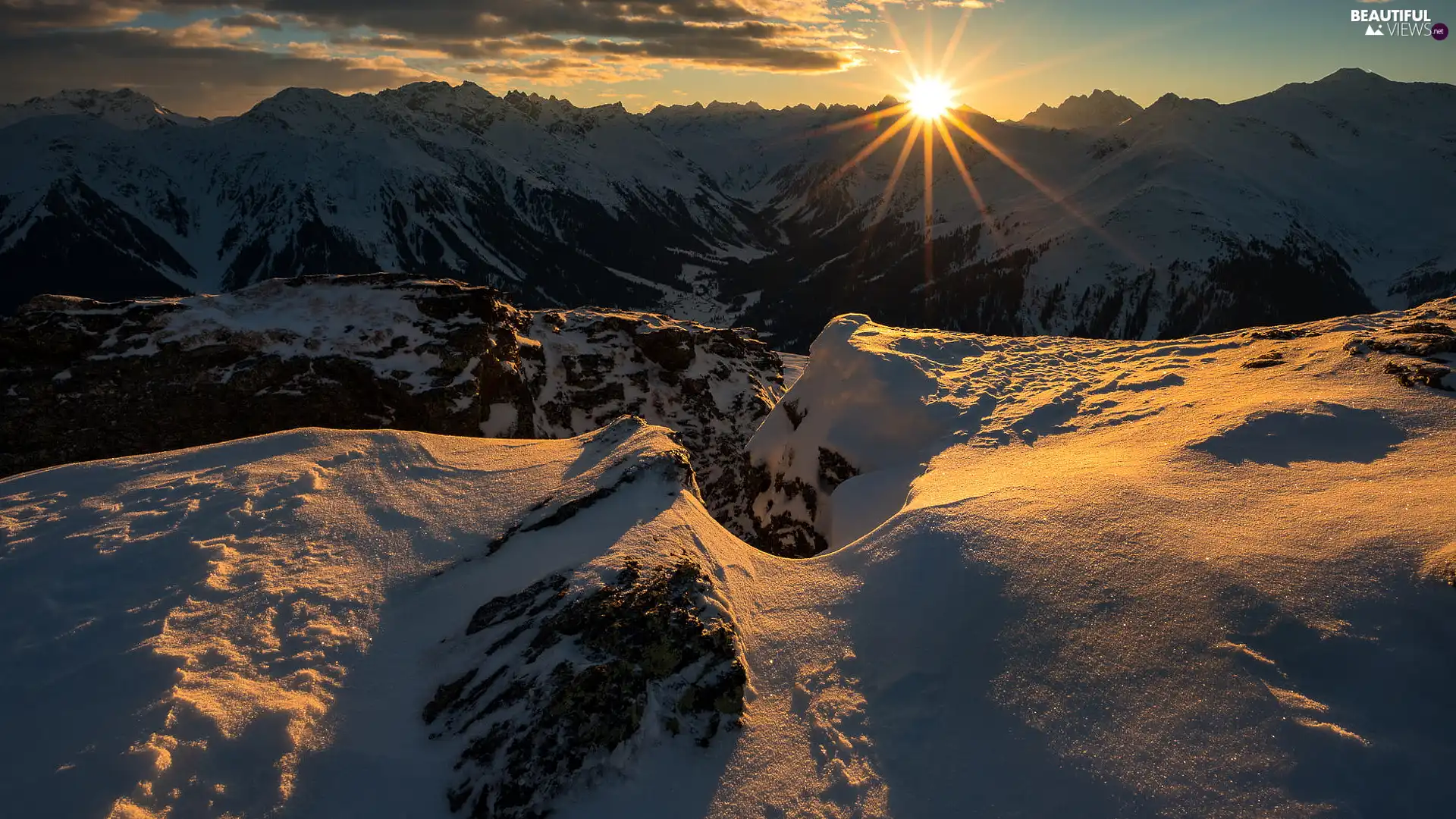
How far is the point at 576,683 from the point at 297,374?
94.2ft

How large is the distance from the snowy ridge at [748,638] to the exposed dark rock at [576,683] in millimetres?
43

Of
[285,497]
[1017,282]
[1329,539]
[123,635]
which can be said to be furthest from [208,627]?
[1017,282]

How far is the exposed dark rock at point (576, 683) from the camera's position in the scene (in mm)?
8188

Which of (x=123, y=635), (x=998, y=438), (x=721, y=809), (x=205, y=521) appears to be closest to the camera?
(x=721, y=809)

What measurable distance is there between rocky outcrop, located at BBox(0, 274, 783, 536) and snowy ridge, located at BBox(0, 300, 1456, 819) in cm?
1523

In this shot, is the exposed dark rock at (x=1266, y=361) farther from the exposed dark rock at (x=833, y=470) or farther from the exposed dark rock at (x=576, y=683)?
the exposed dark rock at (x=576, y=683)

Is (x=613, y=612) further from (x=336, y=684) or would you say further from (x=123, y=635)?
(x=123, y=635)

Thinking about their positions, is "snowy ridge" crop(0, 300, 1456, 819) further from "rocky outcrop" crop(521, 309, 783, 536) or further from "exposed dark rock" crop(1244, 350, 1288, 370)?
"rocky outcrop" crop(521, 309, 783, 536)

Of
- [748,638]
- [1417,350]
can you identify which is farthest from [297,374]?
[1417,350]

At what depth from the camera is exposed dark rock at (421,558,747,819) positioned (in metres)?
8.19

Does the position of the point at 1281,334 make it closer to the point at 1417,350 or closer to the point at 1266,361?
the point at 1266,361

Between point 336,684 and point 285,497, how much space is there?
578cm

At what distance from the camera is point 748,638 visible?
34.4ft

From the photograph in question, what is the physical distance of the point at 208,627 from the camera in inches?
389
